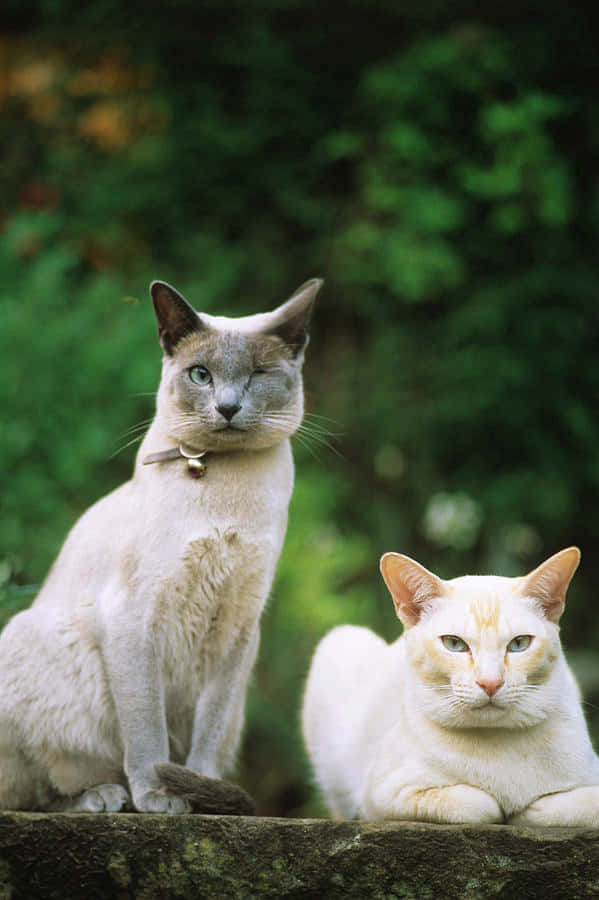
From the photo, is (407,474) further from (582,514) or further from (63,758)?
(63,758)

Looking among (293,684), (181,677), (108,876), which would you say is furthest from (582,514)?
(108,876)

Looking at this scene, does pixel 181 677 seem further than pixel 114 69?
No

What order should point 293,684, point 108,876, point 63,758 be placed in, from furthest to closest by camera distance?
point 293,684 → point 63,758 → point 108,876

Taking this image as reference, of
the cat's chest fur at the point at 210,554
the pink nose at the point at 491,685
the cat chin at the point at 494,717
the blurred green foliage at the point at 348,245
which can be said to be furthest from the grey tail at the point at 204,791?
the blurred green foliage at the point at 348,245

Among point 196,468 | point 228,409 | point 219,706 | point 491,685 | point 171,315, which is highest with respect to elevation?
point 171,315

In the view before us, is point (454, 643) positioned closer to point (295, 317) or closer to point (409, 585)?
point (409, 585)

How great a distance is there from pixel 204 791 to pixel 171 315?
105cm

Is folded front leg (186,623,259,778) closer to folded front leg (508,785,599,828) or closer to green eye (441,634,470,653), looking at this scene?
green eye (441,634,470,653)

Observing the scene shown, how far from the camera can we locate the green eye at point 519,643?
2145 millimetres

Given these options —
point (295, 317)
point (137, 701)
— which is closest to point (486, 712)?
point (137, 701)

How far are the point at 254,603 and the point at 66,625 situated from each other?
433mm

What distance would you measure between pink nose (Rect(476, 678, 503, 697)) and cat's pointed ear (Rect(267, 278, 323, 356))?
2.92 ft

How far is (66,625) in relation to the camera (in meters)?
2.35

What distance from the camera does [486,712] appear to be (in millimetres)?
2096
